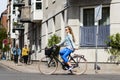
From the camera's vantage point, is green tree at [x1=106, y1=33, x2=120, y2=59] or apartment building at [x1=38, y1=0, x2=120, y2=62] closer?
green tree at [x1=106, y1=33, x2=120, y2=59]

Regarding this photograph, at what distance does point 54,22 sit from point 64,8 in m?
4.54

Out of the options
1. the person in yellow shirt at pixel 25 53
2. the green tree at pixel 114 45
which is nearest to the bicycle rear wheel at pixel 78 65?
the green tree at pixel 114 45

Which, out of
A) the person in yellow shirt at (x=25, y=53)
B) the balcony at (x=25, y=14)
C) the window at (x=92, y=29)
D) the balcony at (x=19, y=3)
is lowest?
the person in yellow shirt at (x=25, y=53)

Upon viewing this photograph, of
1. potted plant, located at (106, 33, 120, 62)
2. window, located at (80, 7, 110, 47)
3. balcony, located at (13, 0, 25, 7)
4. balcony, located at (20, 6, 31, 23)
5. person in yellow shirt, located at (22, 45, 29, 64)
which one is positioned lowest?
person in yellow shirt, located at (22, 45, 29, 64)

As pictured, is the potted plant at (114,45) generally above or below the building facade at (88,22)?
below

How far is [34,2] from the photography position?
4138cm

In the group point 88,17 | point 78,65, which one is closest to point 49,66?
point 78,65

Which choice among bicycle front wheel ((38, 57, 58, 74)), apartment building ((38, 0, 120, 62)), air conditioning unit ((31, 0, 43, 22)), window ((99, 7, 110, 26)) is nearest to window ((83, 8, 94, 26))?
apartment building ((38, 0, 120, 62))

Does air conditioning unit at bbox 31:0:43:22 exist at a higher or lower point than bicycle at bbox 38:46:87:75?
higher

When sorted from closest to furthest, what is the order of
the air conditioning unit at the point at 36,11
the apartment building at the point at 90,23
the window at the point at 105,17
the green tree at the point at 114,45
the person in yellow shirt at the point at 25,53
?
the green tree at the point at 114,45 < the apartment building at the point at 90,23 < the window at the point at 105,17 < the person in yellow shirt at the point at 25,53 < the air conditioning unit at the point at 36,11

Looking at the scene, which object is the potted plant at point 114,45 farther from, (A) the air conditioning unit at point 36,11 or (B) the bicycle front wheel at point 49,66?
(A) the air conditioning unit at point 36,11

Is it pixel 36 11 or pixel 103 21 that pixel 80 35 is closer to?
pixel 103 21

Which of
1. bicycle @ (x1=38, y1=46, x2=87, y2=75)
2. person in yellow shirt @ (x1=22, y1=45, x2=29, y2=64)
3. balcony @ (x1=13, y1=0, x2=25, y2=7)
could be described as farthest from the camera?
balcony @ (x1=13, y1=0, x2=25, y2=7)

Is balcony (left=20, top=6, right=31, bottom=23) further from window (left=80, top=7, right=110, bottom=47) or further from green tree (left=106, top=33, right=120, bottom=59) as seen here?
green tree (left=106, top=33, right=120, bottom=59)
